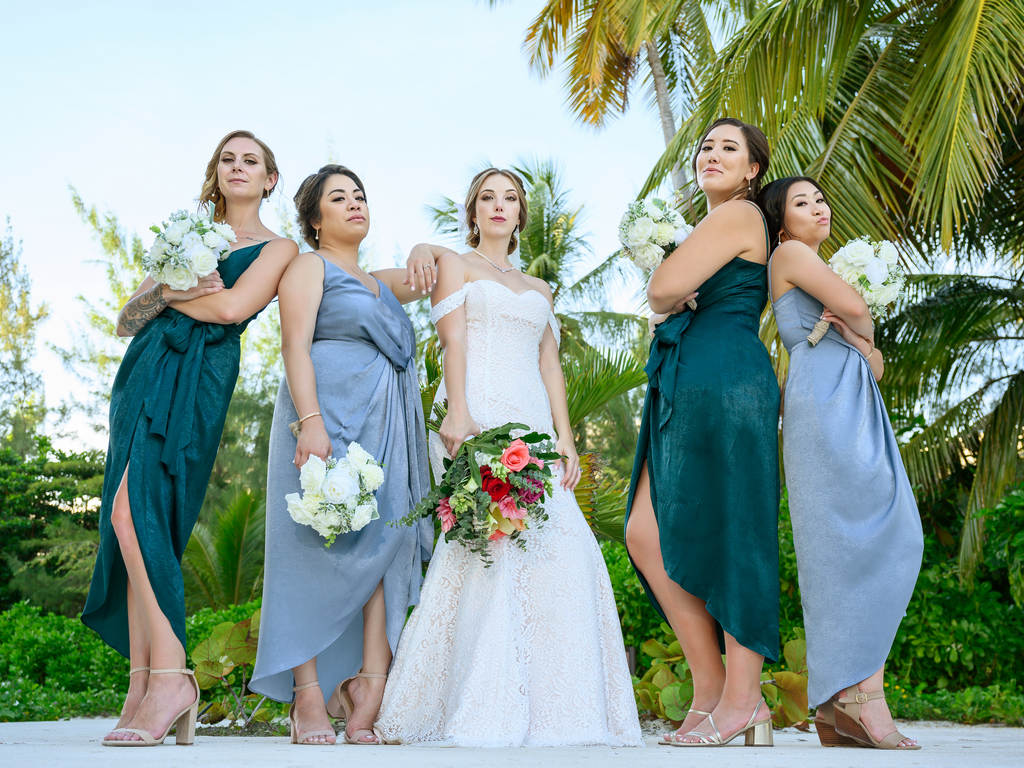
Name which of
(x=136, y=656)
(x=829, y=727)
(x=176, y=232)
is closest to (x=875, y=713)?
(x=829, y=727)

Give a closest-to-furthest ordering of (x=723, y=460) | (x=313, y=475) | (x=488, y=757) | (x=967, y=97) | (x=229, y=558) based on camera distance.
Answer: (x=488, y=757), (x=723, y=460), (x=313, y=475), (x=967, y=97), (x=229, y=558)

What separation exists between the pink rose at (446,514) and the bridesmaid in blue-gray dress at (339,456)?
237 mm

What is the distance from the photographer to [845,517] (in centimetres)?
390

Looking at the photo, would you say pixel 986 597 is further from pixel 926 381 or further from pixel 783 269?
pixel 783 269

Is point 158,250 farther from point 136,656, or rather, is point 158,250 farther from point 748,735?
point 748,735

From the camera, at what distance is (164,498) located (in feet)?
13.4

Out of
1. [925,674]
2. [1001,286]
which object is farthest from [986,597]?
[1001,286]

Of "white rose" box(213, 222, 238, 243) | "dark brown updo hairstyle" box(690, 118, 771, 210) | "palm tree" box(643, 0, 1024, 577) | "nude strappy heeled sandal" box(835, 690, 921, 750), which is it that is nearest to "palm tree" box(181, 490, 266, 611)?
"palm tree" box(643, 0, 1024, 577)

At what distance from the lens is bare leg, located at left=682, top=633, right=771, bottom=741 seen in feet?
12.5

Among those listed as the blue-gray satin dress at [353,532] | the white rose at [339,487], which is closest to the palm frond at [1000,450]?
the blue-gray satin dress at [353,532]

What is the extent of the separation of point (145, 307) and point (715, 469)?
244 centimetres

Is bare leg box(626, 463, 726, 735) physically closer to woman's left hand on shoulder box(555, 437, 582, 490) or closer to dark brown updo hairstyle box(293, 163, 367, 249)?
woman's left hand on shoulder box(555, 437, 582, 490)

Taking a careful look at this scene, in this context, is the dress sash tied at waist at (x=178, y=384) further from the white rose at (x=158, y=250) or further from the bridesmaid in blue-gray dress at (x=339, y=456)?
the bridesmaid in blue-gray dress at (x=339, y=456)

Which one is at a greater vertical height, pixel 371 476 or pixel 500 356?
pixel 500 356
